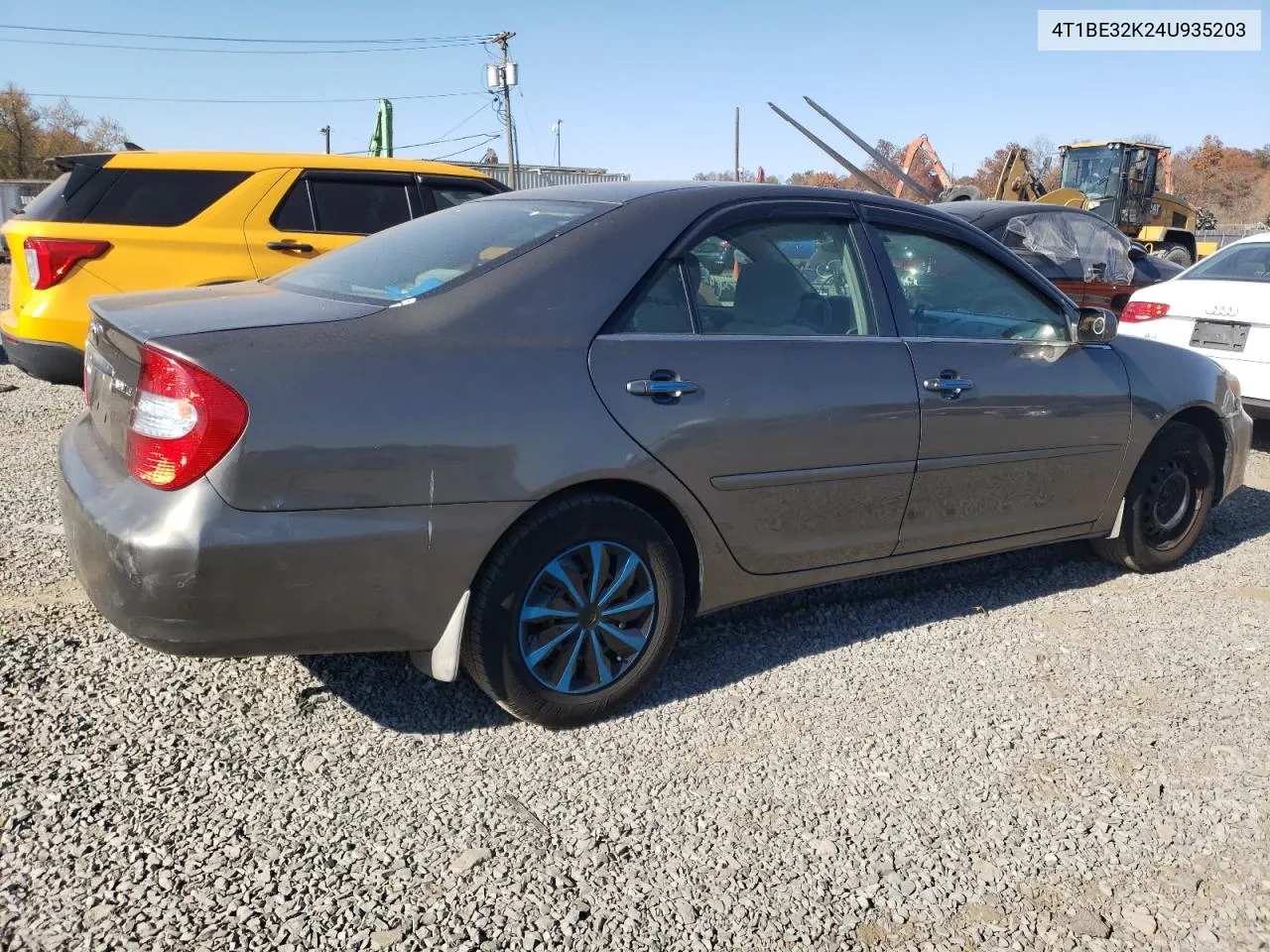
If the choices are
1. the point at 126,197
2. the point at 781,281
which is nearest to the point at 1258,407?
the point at 781,281

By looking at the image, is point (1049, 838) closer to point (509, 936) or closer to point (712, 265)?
point (509, 936)

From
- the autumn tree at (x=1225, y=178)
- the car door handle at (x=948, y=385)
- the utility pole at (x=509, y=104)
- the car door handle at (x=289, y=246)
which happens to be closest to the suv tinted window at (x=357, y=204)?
the car door handle at (x=289, y=246)

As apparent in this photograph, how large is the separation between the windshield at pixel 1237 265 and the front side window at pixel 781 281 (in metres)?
4.71

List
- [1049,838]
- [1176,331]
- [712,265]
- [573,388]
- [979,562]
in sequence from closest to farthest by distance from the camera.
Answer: [1049,838], [573,388], [712,265], [979,562], [1176,331]

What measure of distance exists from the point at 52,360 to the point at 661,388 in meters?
4.07

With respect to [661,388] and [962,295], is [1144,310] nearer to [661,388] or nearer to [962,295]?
[962,295]

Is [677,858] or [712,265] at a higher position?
[712,265]

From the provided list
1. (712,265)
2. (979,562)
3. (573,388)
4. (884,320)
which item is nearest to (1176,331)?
(979,562)

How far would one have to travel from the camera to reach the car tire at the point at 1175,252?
820 inches

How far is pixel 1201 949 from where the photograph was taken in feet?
7.57

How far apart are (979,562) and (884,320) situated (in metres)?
1.71

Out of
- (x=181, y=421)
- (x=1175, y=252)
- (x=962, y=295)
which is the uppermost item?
(x=1175, y=252)

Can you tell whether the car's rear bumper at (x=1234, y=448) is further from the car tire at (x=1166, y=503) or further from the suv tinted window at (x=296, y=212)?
the suv tinted window at (x=296, y=212)

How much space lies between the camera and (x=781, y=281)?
3.55m
